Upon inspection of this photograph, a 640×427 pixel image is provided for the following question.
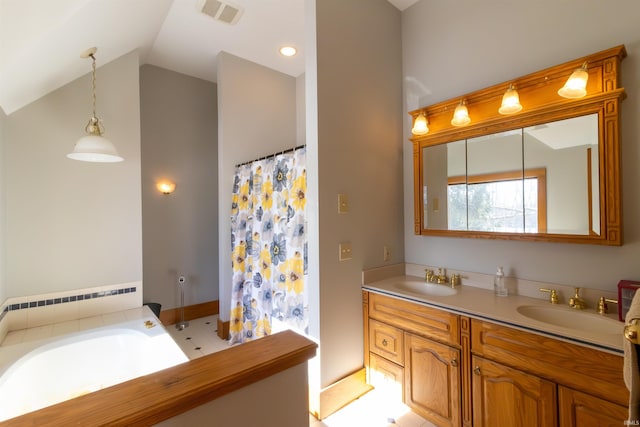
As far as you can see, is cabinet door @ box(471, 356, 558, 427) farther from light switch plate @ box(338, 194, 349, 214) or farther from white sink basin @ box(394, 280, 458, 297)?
light switch plate @ box(338, 194, 349, 214)

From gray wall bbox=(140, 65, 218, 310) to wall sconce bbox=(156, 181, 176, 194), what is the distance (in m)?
0.04

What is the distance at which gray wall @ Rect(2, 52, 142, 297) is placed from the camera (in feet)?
7.05

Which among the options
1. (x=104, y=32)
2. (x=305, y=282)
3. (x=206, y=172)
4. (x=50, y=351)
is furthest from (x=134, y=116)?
(x=305, y=282)

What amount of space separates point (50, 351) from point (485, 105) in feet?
11.0

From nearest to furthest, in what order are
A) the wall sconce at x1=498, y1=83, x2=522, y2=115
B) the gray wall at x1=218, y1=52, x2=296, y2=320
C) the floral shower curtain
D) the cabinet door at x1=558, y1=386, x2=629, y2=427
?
the cabinet door at x1=558, y1=386, x2=629, y2=427 < the wall sconce at x1=498, y1=83, x2=522, y2=115 < the floral shower curtain < the gray wall at x1=218, y1=52, x2=296, y2=320

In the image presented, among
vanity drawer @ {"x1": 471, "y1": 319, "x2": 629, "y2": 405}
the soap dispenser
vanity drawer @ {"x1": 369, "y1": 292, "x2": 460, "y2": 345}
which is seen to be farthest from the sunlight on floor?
the soap dispenser

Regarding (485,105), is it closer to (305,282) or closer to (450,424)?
(305,282)

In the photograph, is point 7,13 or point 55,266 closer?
point 7,13

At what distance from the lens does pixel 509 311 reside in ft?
4.98

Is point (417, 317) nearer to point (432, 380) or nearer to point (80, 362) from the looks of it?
point (432, 380)

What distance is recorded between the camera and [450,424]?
1.64m

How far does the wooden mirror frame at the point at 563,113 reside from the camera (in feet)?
4.73

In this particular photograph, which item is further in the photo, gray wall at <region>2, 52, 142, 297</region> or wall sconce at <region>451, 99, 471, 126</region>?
gray wall at <region>2, 52, 142, 297</region>

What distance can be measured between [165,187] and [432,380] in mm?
3354
